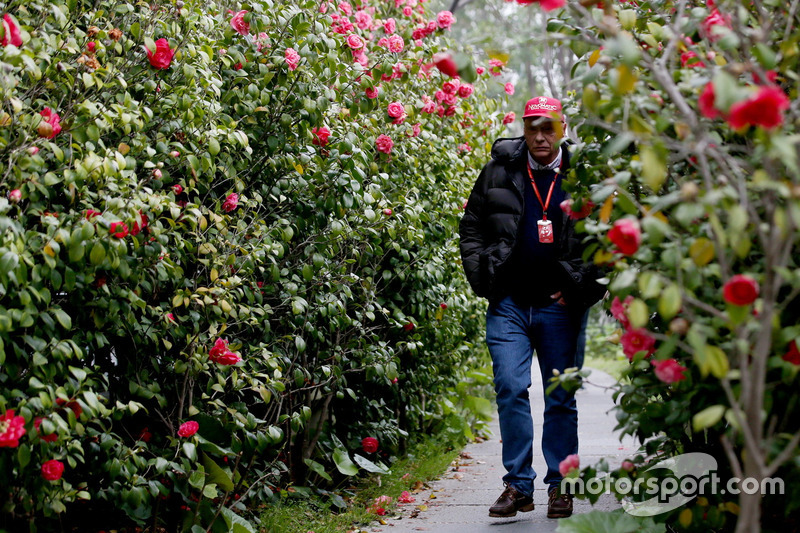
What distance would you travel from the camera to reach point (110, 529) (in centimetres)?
342

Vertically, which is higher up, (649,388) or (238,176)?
(238,176)

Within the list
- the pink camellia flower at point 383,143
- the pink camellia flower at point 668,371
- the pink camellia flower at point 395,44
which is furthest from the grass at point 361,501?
the pink camellia flower at point 395,44

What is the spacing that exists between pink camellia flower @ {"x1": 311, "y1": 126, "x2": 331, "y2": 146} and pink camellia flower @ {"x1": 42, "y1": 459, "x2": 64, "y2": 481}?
190 centimetres

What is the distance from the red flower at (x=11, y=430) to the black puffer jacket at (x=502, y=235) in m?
2.40

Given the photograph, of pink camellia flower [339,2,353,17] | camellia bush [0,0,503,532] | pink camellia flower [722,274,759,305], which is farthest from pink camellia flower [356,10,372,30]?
pink camellia flower [722,274,759,305]

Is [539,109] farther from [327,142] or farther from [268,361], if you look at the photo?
[268,361]

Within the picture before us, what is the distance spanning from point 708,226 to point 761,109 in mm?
512

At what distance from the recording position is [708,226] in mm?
2002

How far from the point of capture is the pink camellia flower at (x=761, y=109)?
5.01ft

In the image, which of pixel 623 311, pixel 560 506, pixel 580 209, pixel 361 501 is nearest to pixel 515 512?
pixel 560 506

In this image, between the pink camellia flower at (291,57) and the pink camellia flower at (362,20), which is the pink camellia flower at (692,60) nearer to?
the pink camellia flower at (291,57)

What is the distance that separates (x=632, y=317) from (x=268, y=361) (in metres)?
1.98

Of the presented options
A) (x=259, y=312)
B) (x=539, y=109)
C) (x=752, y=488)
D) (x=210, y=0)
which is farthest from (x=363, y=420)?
(x=752, y=488)

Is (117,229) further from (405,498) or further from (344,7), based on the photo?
(405,498)
